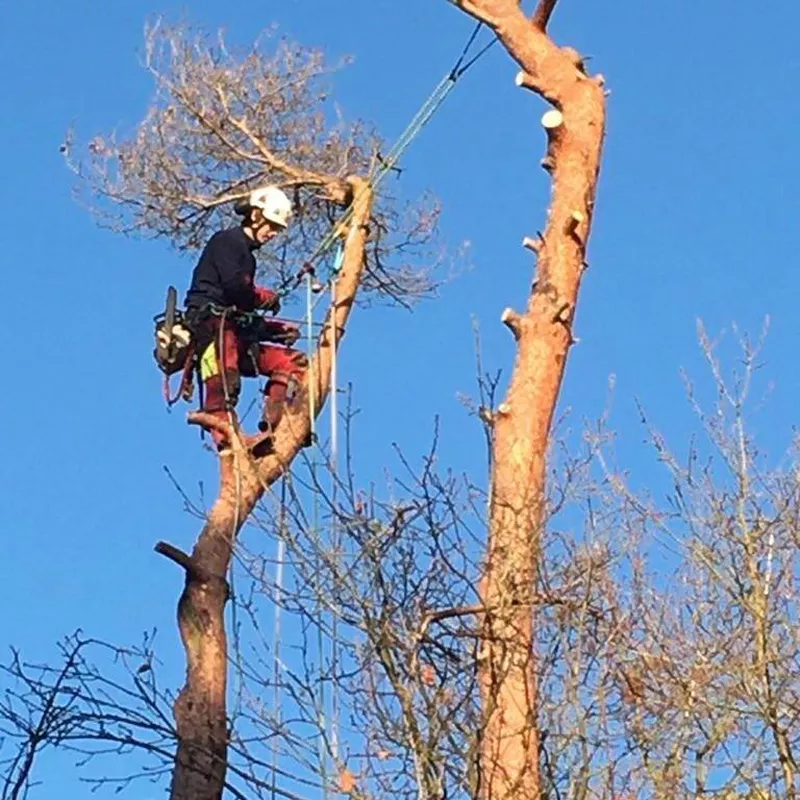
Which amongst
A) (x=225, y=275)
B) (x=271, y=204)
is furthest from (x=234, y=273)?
(x=271, y=204)

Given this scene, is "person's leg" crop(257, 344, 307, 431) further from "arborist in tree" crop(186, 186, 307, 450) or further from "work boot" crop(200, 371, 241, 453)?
"work boot" crop(200, 371, 241, 453)

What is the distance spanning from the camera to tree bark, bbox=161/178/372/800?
5715mm

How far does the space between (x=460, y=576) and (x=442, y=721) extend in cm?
54

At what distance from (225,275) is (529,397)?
1671 millimetres

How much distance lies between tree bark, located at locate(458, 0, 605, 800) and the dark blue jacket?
1.30 metres

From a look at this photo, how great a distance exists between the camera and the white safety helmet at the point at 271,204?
7695mm

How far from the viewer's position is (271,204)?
25.3ft

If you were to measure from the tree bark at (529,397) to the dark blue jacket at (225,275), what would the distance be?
1304 mm

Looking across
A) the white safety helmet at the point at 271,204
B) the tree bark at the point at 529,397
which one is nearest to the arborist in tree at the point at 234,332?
the white safety helmet at the point at 271,204

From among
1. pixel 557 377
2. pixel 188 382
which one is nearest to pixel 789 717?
pixel 557 377

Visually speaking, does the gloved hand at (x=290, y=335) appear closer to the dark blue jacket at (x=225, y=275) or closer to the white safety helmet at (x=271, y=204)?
the dark blue jacket at (x=225, y=275)

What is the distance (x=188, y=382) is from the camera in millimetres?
7445

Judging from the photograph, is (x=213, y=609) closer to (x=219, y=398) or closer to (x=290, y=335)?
(x=219, y=398)

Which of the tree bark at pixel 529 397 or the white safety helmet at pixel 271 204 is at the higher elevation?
the white safety helmet at pixel 271 204
